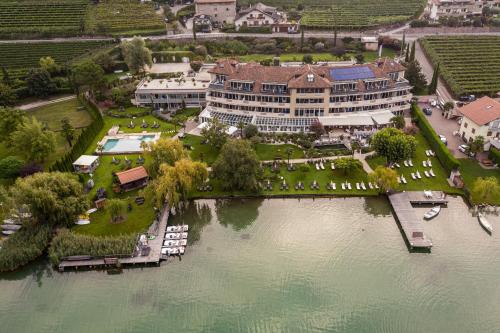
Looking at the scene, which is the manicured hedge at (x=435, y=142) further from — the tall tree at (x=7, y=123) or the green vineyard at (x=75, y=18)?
the green vineyard at (x=75, y=18)

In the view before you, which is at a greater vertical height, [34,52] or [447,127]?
[34,52]

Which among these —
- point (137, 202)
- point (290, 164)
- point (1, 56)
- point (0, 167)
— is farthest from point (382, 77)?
point (1, 56)

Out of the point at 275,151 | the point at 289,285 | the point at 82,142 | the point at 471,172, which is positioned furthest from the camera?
the point at 82,142

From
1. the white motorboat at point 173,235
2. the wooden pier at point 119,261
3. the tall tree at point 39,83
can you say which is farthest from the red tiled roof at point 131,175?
the tall tree at point 39,83

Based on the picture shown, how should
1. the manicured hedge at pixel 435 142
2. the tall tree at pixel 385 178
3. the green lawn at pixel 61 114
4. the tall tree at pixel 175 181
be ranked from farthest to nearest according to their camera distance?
1. the green lawn at pixel 61 114
2. the manicured hedge at pixel 435 142
3. the tall tree at pixel 385 178
4. the tall tree at pixel 175 181

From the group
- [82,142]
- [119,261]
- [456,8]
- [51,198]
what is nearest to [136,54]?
[82,142]

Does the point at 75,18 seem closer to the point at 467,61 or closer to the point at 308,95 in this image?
the point at 308,95

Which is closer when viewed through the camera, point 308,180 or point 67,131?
point 308,180
